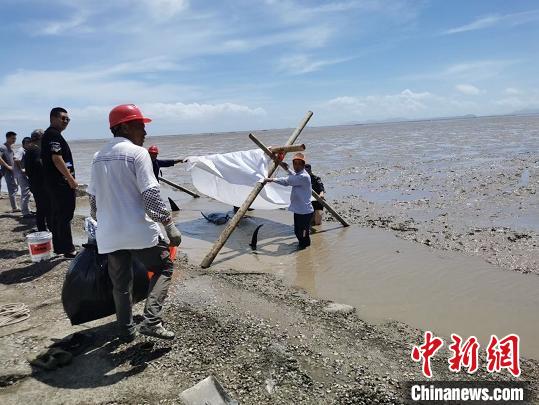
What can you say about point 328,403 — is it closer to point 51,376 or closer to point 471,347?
point 471,347

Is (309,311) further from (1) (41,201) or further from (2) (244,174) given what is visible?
(1) (41,201)

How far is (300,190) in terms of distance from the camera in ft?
25.8

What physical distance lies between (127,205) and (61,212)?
339 cm

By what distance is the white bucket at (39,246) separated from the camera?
625 cm

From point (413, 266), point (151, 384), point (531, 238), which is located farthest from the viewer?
point (531, 238)

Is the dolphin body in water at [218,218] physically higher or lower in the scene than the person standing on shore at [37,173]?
lower

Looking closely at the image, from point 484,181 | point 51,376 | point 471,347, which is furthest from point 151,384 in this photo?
point 484,181

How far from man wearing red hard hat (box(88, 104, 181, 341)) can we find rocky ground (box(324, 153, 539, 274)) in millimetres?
5307

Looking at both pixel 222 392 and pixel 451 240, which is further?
pixel 451 240

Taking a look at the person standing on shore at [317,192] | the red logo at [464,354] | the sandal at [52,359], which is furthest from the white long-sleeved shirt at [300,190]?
the sandal at [52,359]

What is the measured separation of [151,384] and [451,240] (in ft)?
20.4

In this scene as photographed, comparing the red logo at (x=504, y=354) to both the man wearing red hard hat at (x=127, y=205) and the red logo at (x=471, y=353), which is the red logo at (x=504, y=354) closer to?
the red logo at (x=471, y=353)

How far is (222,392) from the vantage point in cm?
319

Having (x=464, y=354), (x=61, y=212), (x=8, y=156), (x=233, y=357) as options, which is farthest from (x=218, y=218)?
(x=464, y=354)
